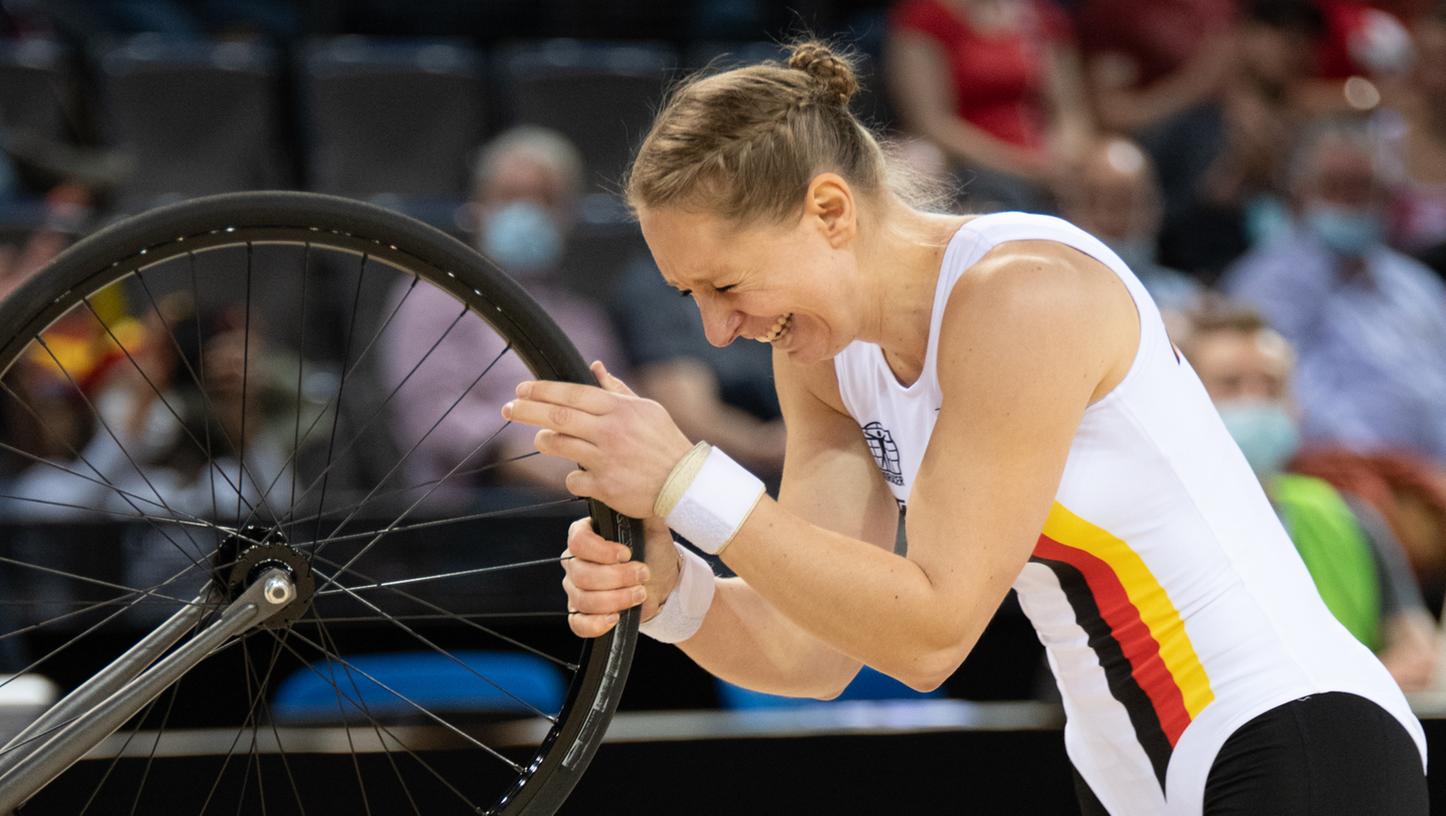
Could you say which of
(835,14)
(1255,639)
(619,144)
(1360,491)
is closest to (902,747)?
(1255,639)

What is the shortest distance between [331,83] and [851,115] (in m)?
3.01

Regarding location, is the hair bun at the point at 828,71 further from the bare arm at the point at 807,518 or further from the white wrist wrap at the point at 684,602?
the white wrist wrap at the point at 684,602

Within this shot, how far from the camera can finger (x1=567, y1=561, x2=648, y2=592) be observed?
1.39 m

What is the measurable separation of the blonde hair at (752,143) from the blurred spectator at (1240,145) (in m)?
→ 3.11

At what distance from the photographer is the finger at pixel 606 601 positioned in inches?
54.7

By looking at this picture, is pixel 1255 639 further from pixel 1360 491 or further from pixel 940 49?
pixel 940 49

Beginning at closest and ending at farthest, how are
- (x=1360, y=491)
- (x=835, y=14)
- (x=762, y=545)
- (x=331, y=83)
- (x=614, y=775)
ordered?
(x=762, y=545) < (x=614, y=775) < (x=1360, y=491) < (x=331, y=83) < (x=835, y=14)

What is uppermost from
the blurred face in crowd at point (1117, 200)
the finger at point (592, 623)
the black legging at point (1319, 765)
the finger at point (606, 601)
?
the finger at point (606, 601)

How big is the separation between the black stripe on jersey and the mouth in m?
0.31

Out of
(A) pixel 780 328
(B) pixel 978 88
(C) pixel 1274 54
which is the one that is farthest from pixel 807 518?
(C) pixel 1274 54

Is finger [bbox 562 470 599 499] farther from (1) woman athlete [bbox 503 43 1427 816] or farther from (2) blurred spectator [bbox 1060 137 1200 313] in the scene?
(2) blurred spectator [bbox 1060 137 1200 313]

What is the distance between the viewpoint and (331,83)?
420 cm

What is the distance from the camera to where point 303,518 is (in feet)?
5.44

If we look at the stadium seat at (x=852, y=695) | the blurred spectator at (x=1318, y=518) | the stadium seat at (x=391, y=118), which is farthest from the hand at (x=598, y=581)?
the stadium seat at (x=391, y=118)
